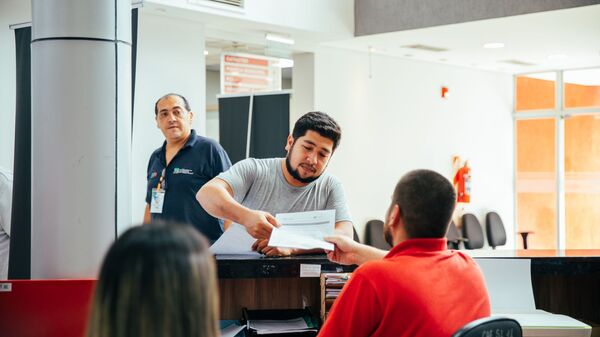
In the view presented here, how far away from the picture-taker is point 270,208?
3455 mm

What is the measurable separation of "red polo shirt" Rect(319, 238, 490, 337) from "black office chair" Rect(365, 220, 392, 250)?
6880mm

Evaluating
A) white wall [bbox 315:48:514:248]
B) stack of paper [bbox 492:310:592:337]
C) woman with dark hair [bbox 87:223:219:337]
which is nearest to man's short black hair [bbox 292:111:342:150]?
stack of paper [bbox 492:310:592:337]

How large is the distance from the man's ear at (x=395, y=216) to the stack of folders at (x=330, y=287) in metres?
0.75

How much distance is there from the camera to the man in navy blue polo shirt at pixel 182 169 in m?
4.99

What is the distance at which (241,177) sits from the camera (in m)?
3.44

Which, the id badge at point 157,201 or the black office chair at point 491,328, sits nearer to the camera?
the black office chair at point 491,328

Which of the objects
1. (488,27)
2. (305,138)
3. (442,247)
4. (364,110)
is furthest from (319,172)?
(364,110)

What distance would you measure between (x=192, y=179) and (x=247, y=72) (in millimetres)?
3225

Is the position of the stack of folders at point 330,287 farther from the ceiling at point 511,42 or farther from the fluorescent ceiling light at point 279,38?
the fluorescent ceiling light at point 279,38

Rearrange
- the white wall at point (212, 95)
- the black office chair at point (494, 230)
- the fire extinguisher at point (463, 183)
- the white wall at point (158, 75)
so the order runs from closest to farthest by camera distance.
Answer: the white wall at point (158, 75) < the fire extinguisher at point (463, 183) < the black office chair at point (494, 230) < the white wall at point (212, 95)

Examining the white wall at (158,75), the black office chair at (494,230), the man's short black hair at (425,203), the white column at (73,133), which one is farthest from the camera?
the black office chair at (494,230)

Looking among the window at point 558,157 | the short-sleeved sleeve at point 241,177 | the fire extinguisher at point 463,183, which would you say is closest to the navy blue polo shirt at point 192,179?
the short-sleeved sleeve at point 241,177

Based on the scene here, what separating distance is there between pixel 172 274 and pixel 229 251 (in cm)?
206

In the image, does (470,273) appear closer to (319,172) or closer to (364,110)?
(319,172)
